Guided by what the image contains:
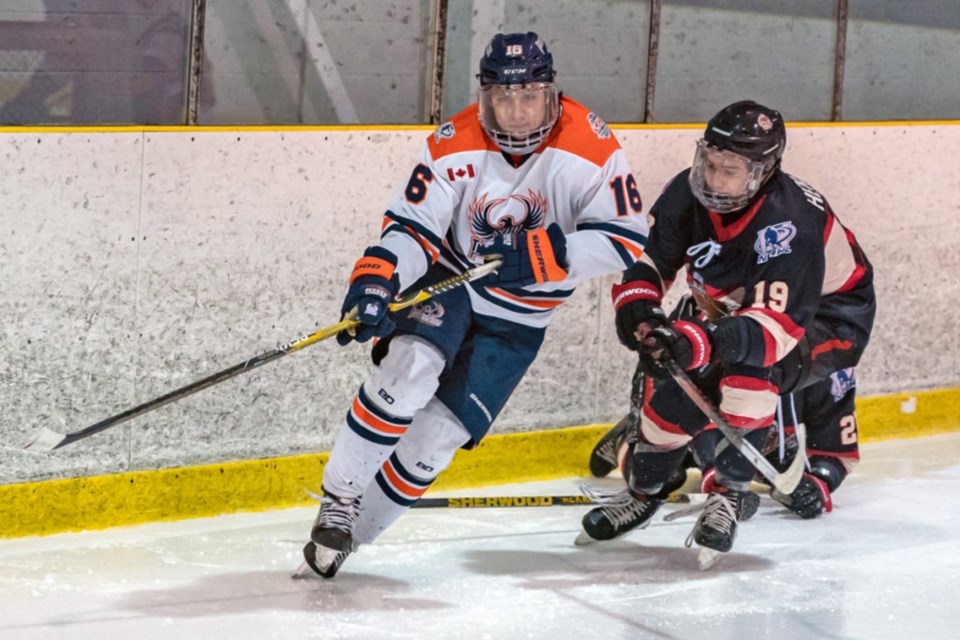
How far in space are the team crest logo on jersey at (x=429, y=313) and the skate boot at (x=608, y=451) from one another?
1.22m

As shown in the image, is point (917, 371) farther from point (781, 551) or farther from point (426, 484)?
point (426, 484)

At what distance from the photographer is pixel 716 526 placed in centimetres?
379

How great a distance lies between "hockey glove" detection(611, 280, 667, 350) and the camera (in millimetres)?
3713

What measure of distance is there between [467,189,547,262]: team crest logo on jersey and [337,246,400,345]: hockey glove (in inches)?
10.2

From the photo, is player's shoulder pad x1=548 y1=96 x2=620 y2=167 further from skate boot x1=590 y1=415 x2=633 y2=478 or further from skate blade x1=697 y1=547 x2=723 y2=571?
skate boot x1=590 y1=415 x2=633 y2=478

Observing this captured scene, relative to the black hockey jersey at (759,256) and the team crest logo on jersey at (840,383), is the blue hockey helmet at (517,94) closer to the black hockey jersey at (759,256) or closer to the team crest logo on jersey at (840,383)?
the black hockey jersey at (759,256)

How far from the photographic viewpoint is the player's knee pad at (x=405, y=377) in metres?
3.39

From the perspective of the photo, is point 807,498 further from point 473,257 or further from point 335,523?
point 335,523

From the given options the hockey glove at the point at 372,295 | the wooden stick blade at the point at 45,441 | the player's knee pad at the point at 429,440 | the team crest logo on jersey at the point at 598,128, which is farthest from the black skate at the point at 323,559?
the team crest logo on jersey at the point at 598,128

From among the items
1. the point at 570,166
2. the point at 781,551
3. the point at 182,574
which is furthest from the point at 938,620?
the point at 182,574

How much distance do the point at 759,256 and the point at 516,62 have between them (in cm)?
77

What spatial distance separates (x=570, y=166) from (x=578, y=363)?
1.33 metres

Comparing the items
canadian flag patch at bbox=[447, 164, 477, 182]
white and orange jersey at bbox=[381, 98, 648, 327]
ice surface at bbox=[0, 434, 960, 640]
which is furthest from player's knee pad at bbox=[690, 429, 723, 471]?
canadian flag patch at bbox=[447, 164, 477, 182]

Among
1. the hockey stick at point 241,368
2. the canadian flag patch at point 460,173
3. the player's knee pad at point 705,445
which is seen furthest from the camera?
the player's knee pad at point 705,445
